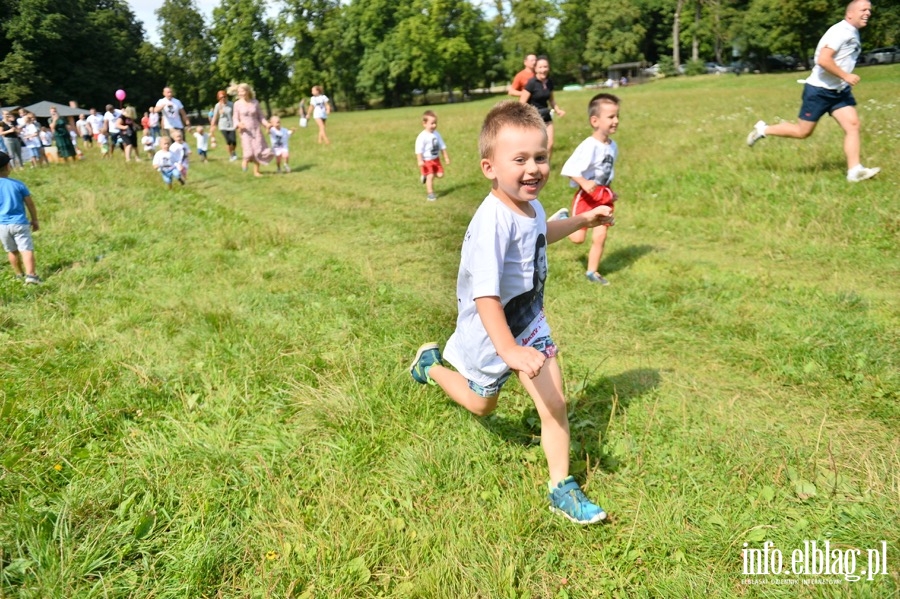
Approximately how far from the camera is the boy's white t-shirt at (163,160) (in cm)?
1366

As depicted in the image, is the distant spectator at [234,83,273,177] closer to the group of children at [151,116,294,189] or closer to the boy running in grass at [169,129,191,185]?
the group of children at [151,116,294,189]

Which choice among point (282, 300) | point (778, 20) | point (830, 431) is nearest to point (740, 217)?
point (830, 431)

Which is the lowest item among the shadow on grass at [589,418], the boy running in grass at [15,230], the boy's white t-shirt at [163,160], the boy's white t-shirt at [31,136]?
the shadow on grass at [589,418]

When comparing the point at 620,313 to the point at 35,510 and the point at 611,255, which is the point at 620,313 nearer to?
the point at 611,255

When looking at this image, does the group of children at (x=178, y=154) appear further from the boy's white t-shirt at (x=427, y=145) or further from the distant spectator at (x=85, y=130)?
the distant spectator at (x=85, y=130)

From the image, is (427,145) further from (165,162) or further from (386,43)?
(386,43)

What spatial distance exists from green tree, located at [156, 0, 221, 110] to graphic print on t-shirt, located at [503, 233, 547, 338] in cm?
8365

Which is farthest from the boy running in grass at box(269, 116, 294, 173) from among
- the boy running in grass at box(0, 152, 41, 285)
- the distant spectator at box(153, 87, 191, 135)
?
the boy running in grass at box(0, 152, 41, 285)

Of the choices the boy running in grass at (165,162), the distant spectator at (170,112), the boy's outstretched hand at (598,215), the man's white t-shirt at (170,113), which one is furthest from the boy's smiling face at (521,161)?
the man's white t-shirt at (170,113)

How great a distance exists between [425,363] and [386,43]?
257ft

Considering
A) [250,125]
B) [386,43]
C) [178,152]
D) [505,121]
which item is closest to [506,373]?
[505,121]

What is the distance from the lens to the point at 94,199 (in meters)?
10.8

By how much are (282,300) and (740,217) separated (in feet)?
20.7

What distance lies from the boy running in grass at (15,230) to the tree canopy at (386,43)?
213 ft
